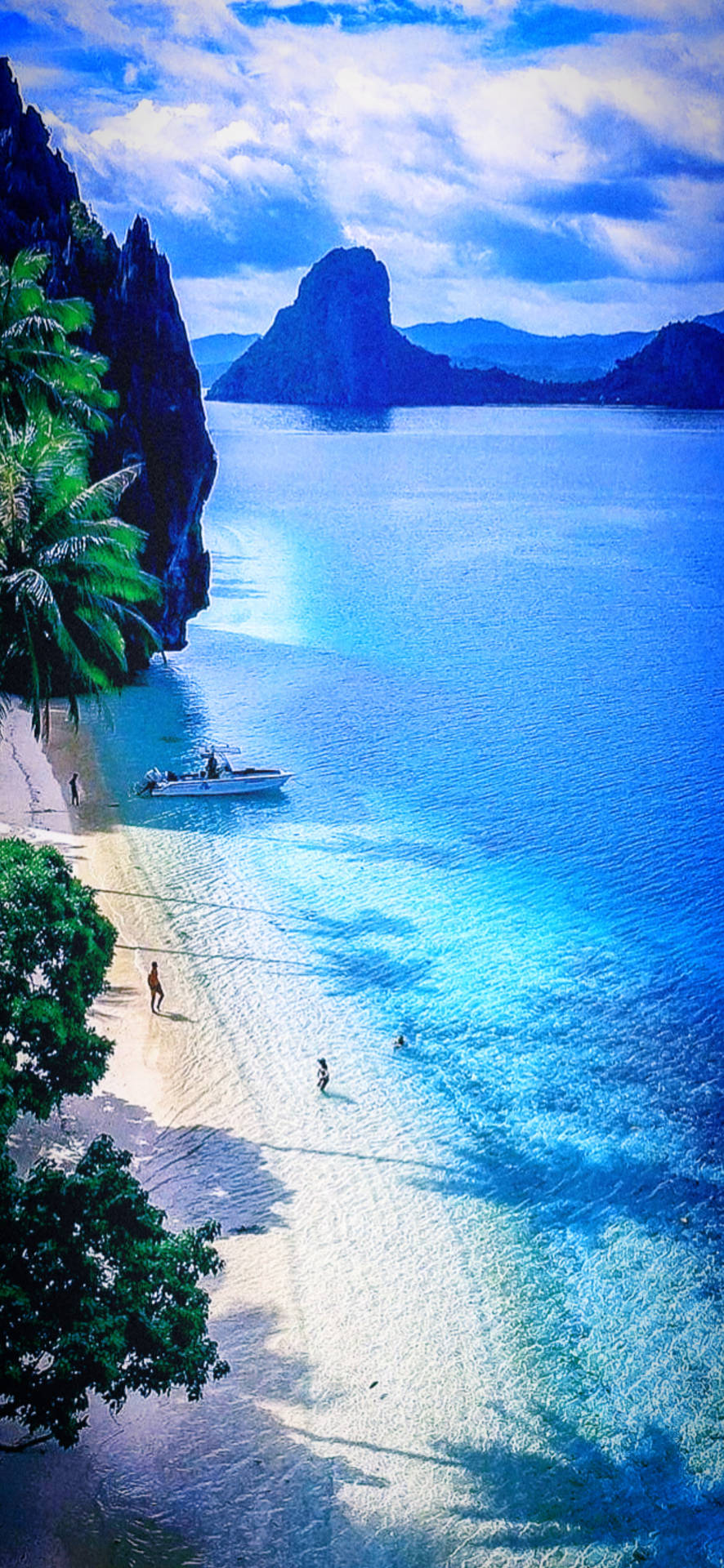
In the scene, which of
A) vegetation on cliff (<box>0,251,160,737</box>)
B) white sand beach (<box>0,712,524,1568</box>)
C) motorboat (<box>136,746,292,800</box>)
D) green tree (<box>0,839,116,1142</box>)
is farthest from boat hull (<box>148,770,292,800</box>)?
green tree (<box>0,839,116,1142</box>)

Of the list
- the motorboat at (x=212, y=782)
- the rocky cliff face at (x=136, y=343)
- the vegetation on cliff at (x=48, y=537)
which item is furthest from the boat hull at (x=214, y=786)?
the rocky cliff face at (x=136, y=343)

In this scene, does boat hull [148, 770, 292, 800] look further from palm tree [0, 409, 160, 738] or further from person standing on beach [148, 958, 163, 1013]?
palm tree [0, 409, 160, 738]

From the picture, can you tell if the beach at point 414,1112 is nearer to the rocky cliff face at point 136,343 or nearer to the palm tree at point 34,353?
the rocky cliff face at point 136,343

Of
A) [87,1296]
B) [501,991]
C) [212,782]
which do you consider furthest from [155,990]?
[212,782]

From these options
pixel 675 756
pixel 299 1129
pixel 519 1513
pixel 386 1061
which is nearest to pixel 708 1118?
pixel 386 1061

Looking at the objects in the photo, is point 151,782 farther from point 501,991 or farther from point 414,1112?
point 414,1112

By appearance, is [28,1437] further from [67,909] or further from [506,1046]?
[506,1046]
